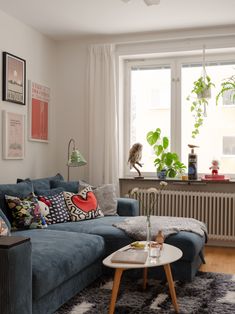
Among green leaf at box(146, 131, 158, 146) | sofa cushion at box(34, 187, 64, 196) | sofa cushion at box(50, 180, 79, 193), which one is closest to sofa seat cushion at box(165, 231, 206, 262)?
sofa cushion at box(34, 187, 64, 196)

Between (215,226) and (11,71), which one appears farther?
(215,226)

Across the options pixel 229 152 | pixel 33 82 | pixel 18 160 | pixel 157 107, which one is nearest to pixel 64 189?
pixel 18 160

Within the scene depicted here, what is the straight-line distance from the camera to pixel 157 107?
5.23m

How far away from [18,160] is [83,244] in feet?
5.81

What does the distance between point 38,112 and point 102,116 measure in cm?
79

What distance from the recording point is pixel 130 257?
2.59 metres

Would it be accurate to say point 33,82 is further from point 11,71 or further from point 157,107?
point 157,107

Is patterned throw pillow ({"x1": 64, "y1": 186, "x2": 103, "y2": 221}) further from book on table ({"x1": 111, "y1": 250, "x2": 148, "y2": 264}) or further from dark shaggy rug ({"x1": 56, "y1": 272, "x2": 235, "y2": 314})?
book on table ({"x1": 111, "y1": 250, "x2": 148, "y2": 264})

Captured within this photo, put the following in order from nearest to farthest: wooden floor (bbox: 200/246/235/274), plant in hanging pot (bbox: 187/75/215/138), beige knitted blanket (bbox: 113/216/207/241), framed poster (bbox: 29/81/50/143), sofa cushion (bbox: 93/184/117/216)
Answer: beige knitted blanket (bbox: 113/216/207/241) < wooden floor (bbox: 200/246/235/274) < sofa cushion (bbox: 93/184/117/216) < framed poster (bbox: 29/81/50/143) < plant in hanging pot (bbox: 187/75/215/138)

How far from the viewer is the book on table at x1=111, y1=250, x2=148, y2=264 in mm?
2512

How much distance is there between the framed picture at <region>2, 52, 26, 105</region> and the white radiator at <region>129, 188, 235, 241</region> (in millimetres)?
1661

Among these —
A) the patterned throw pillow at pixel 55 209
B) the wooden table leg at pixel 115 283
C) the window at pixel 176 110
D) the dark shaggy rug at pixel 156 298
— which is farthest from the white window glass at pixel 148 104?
the wooden table leg at pixel 115 283

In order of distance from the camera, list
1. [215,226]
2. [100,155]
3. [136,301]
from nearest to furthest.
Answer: [136,301]
[215,226]
[100,155]

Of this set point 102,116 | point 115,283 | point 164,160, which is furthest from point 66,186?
point 115,283
